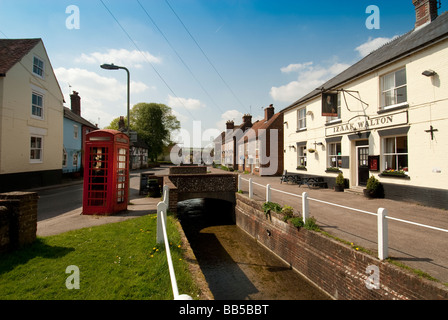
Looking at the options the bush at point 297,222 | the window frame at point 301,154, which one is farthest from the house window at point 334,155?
the bush at point 297,222

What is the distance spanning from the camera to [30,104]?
16.2 m

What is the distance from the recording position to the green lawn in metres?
3.48

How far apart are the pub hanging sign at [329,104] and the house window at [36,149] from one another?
20442 millimetres

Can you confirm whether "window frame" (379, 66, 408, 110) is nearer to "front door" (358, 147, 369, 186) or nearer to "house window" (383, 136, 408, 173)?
"house window" (383, 136, 408, 173)

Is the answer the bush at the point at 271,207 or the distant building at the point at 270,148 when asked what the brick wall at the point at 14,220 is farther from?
the distant building at the point at 270,148

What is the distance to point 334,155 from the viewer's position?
14680 millimetres

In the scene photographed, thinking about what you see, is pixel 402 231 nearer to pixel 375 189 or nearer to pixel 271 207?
pixel 271 207

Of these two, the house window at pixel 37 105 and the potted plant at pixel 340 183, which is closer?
the potted plant at pixel 340 183

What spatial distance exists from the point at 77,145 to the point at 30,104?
1065cm

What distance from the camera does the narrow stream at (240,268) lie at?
258 inches

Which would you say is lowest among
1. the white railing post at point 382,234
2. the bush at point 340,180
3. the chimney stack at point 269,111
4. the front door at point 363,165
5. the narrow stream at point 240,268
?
the narrow stream at point 240,268

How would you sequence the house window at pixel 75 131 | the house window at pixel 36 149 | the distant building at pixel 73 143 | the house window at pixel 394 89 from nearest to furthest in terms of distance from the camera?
1. the house window at pixel 394 89
2. the house window at pixel 36 149
3. the distant building at pixel 73 143
4. the house window at pixel 75 131

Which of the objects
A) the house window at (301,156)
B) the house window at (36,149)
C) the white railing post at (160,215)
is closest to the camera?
the white railing post at (160,215)

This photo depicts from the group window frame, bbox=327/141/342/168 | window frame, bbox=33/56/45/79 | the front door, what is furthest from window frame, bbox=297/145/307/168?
window frame, bbox=33/56/45/79
